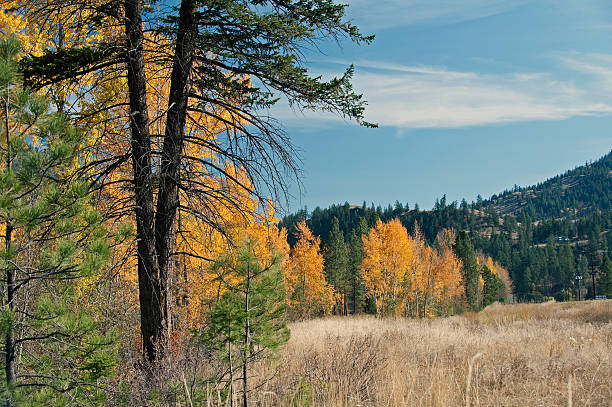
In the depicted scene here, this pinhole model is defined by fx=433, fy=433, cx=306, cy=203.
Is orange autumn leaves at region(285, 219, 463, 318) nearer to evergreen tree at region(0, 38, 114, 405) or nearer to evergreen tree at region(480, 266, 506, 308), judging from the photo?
evergreen tree at region(480, 266, 506, 308)

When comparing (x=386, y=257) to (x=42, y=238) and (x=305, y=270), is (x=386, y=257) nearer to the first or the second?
(x=305, y=270)

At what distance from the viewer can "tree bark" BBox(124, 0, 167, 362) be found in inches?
225

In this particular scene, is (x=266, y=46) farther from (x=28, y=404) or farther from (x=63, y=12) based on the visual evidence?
(x=28, y=404)

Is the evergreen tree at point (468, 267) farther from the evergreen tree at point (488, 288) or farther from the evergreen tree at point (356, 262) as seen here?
the evergreen tree at point (356, 262)

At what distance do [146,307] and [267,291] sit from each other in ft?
8.02

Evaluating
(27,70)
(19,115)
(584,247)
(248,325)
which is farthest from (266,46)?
(584,247)

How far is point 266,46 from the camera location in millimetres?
6191

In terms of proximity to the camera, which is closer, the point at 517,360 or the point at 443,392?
the point at 443,392

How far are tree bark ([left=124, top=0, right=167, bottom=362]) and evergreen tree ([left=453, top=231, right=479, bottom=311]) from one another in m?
56.7

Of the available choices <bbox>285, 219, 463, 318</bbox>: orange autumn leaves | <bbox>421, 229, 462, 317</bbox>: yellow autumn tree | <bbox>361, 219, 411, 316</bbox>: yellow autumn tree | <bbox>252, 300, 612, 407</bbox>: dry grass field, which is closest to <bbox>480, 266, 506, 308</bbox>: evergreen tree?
<bbox>421, 229, 462, 317</bbox>: yellow autumn tree

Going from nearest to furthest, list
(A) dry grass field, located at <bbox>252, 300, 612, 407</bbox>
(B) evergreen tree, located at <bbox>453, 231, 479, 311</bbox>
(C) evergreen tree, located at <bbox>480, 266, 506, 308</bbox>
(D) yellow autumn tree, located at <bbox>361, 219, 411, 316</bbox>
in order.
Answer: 1. (A) dry grass field, located at <bbox>252, 300, 612, 407</bbox>
2. (D) yellow autumn tree, located at <bbox>361, 219, 411, 316</bbox>
3. (B) evergreen tree, located at <bbox>453, 231, 479, 311</bbox>
4. (C) evergreen tree, located at <bbox>480, 266, 506, 308</bbox>

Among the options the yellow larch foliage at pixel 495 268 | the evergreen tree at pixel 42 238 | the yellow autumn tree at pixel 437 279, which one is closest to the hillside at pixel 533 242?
the yellow larch foliage at pixel 495 268

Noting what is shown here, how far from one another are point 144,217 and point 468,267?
57.6m

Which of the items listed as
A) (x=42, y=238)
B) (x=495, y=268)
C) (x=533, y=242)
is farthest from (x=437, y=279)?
(x=533, y=242)
